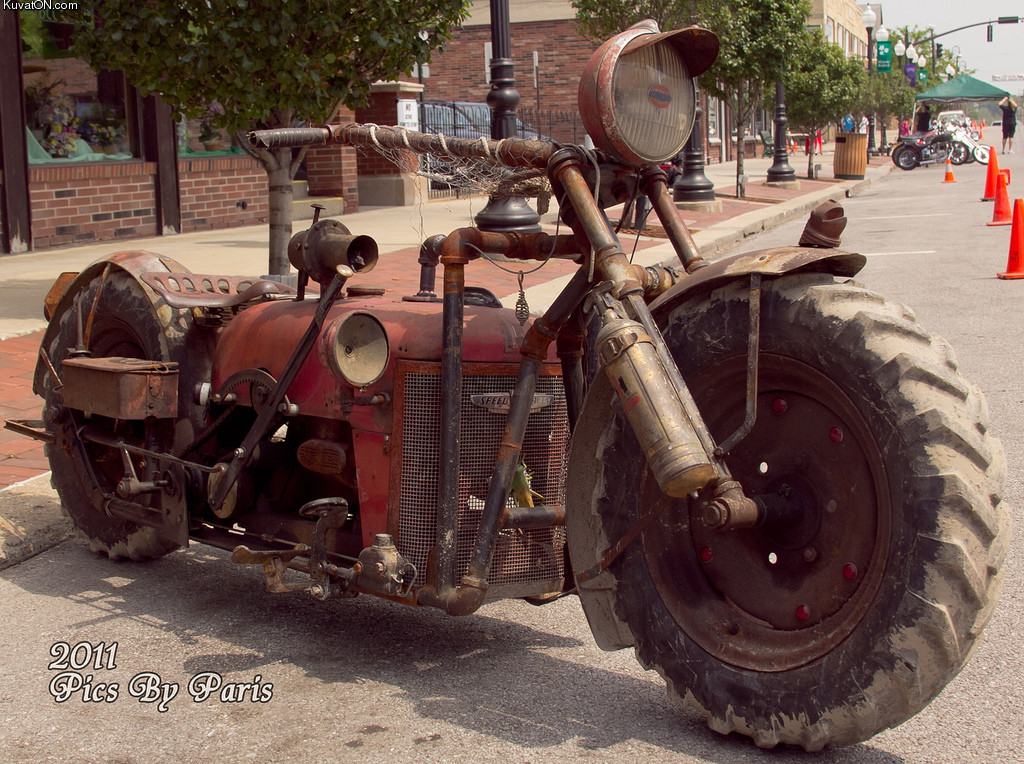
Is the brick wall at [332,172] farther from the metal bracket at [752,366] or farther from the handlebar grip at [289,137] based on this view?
the metal bracket at [752,366]

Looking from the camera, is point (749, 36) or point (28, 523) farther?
point (749, 36)

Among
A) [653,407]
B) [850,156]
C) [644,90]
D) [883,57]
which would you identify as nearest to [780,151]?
[850,156]

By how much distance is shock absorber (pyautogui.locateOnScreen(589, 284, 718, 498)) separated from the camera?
3.03m

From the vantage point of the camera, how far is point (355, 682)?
3.85m

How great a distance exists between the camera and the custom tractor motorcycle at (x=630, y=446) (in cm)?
303

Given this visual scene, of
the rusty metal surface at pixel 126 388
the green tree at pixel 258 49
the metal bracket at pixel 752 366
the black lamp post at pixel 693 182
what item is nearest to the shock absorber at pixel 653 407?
the metal bracket at pixel 752 366

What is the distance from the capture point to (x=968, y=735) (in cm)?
339

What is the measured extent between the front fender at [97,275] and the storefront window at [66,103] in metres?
9.79

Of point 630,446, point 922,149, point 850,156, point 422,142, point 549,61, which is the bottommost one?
point 630,446

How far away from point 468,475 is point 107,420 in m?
1.77

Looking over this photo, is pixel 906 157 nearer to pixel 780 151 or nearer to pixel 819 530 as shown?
pixel 780 151

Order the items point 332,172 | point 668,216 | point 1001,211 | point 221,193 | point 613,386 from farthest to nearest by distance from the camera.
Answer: point 332,172 < point 1001,211 < point 221,193 < point 668,216 < point 613,386

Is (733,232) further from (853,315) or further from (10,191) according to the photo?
(853,315)

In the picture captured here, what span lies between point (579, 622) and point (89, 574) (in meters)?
1.91
